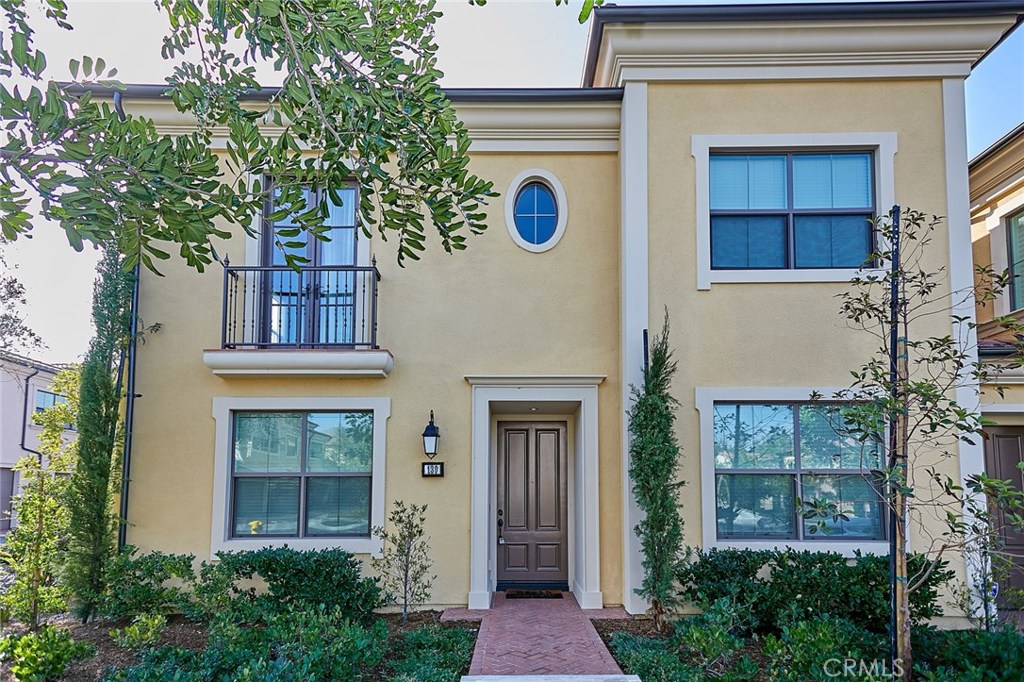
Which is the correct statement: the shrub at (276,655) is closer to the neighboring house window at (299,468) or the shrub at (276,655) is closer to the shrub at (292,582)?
the shrub at (292,582)

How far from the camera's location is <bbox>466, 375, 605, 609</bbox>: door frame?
8.30 meters

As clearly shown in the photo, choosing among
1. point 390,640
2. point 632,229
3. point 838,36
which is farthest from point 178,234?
point 838,36

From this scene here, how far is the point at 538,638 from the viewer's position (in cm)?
702

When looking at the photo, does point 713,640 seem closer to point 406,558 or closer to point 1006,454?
point 406,558

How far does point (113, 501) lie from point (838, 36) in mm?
Result: 10091

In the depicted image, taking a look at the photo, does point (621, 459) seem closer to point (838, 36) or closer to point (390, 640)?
point (390, 640)

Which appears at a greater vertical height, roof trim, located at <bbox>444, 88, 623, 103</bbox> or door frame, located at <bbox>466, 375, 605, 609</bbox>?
roof trim, located at <bbox>444, 88, 623, 103</bbox>

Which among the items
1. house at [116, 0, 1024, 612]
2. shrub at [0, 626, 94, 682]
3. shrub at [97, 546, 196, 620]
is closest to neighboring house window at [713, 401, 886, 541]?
house at [116, 0, 1024, 612]

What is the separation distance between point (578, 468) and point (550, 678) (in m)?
3.40

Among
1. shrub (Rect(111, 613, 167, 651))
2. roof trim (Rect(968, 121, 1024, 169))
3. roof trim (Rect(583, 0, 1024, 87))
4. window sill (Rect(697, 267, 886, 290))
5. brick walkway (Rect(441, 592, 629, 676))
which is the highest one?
roof trim (Rect(583, 0, 1024, 87))

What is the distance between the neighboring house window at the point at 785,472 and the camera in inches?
315

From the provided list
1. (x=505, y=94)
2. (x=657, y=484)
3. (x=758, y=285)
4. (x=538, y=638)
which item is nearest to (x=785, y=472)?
(x=657, y=484)

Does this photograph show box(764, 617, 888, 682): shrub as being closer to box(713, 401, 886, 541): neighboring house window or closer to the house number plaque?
box(713, 401, 886, 541): neighboring house window

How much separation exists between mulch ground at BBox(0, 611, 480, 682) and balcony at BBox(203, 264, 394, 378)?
2.82 metres
